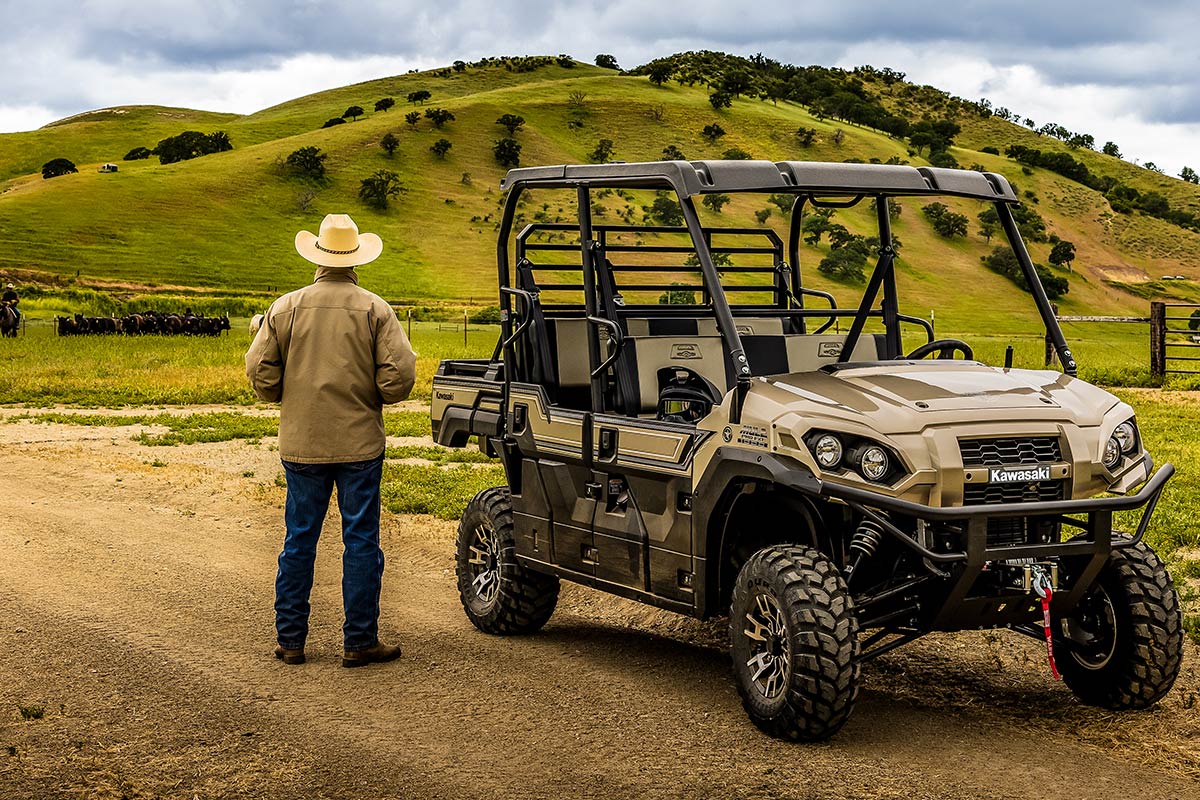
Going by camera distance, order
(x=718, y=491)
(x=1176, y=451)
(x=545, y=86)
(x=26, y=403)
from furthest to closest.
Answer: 1. (x=545, y=86)
2. (x=26, y=403)
3. (x=1176, y=451)
4. (x=718, y=491)

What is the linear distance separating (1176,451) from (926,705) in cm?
1015

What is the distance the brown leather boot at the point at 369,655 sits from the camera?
7.69m

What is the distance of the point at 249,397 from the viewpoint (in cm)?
Result: 2545

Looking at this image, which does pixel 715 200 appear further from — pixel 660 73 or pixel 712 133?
pixel 660 73

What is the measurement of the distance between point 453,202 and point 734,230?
116 meters

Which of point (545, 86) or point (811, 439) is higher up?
point (545, 86)

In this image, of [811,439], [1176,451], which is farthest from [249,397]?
[811,439]

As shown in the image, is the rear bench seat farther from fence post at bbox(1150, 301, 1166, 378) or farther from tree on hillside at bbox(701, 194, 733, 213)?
fence post at bbox(1150, 301, 1166, 378)

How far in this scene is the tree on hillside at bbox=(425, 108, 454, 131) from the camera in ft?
459

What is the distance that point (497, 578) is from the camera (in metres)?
8.50

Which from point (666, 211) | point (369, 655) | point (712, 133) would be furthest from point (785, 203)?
point (712, 133)

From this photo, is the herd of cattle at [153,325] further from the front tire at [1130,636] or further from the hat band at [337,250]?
the front tire at [1130,636]

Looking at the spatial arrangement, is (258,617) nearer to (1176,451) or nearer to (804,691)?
(804,691)

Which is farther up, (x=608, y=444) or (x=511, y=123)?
(x=511, y=123)
